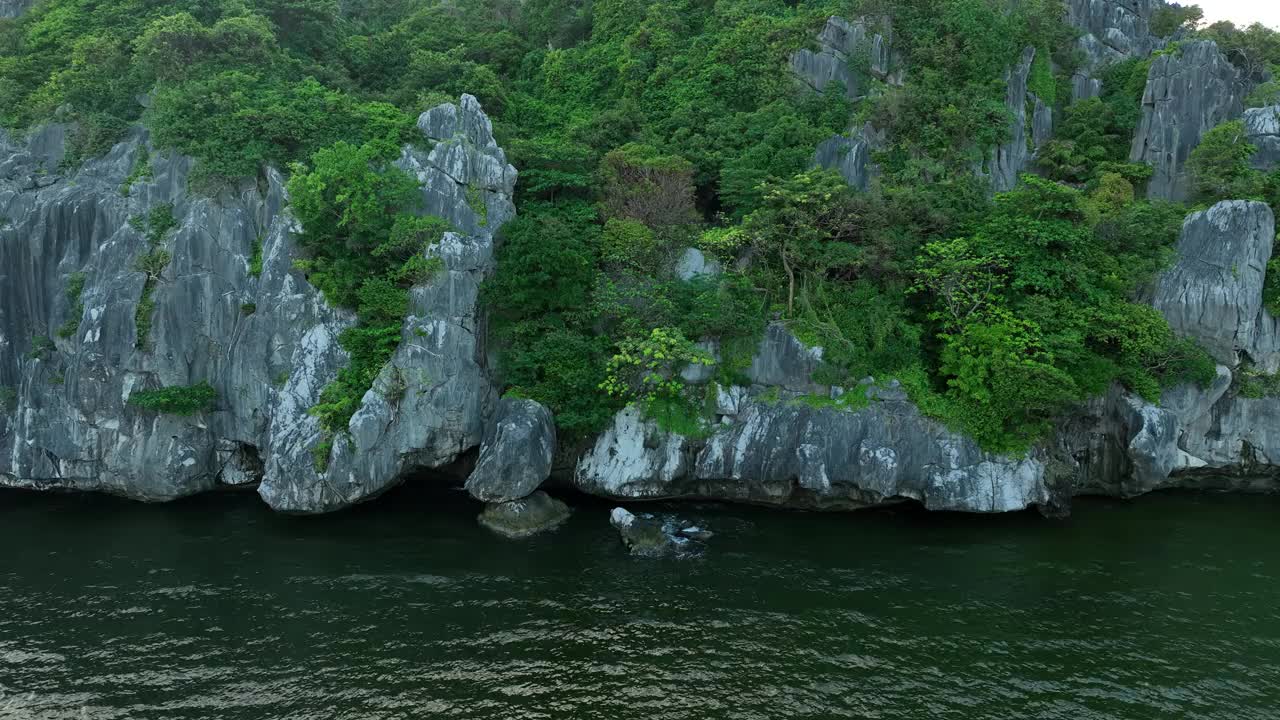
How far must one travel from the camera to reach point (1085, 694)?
1515 centimetres

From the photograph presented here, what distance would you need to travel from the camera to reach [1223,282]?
84.3 feet

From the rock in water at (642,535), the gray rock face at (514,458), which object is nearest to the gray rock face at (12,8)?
the gray rock face at (514,458)

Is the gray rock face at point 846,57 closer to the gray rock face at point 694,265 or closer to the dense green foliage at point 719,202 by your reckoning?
the dense green foliage at point 719,202

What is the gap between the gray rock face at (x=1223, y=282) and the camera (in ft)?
84.4

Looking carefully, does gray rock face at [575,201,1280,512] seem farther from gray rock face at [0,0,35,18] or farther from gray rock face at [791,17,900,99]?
gray rock face at [0,0,35,18]

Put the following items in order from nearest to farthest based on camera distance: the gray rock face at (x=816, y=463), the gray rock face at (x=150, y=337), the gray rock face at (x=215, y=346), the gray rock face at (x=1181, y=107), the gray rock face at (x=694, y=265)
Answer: the gray rock face at (x=816, y=463) < the gray rock face at (x=215, y=346) < the gray rock face at (x=150, y=337) < the gray rock face at (x=694, y=265) < the gray rock face at (x=1181, y=107)

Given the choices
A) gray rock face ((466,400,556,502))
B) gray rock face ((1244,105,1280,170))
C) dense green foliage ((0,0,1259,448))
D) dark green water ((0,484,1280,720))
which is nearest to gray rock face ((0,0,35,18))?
dense green foliage ((0,0,1259,448))

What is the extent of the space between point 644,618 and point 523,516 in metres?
7.39

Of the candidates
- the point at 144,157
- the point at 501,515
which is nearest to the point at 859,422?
the point at 501,515

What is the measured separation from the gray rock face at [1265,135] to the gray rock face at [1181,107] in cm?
223

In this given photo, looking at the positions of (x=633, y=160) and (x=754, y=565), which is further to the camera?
(x=633, y=160)

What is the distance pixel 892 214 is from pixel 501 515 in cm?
1965

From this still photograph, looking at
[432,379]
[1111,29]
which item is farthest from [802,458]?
[1111,29]

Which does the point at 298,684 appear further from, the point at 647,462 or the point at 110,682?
the point at 647,462
